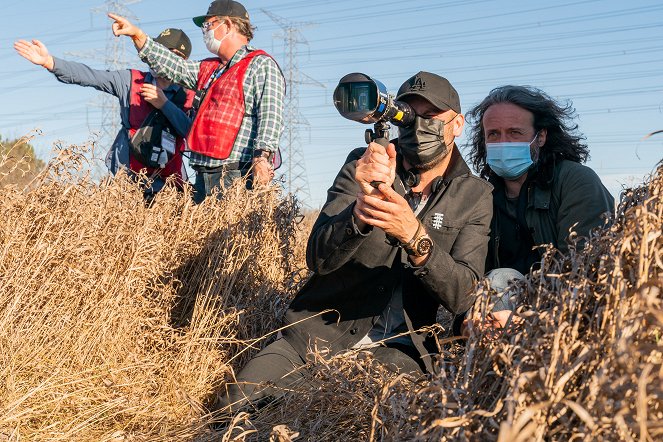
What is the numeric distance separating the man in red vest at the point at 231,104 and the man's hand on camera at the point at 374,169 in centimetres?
228

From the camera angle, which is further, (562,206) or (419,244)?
(562,206)

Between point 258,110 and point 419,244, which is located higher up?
point 258,110

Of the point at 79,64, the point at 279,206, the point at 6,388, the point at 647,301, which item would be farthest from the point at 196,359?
the point at 79,64

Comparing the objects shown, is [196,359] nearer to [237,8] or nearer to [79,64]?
[237,8]

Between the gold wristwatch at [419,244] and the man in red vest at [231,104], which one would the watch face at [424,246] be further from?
the man in red vest at [231,104]

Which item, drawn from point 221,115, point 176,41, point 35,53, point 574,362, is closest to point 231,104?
point 221,115

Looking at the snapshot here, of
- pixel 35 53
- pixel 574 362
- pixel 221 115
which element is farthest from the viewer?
pixel 35 53

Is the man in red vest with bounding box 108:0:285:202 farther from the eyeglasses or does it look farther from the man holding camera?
the man holding camera

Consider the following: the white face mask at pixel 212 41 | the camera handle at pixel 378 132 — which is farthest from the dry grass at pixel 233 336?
the white face mask at pixel 212 41

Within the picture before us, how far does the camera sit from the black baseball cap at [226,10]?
5.73 metres

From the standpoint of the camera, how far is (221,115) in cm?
549

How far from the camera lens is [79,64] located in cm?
632

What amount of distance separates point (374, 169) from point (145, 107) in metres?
3.68

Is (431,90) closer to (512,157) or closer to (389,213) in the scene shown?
(512,157)
